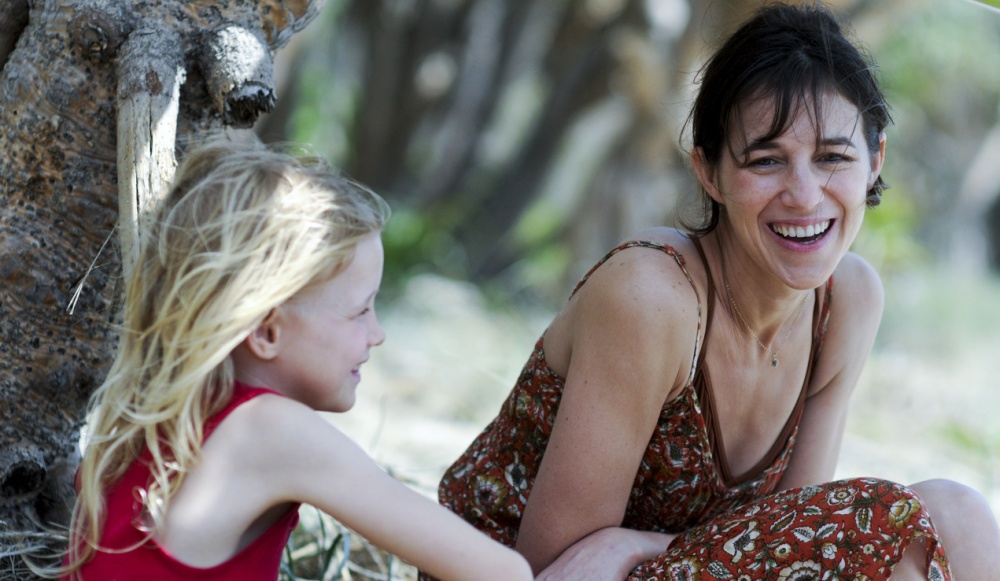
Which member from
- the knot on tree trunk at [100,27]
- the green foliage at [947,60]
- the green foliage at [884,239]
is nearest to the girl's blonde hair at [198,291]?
the knot on tree trunk at [100,27]

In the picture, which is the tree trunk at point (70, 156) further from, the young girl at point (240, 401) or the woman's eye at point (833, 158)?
the woman's eye at point (833, 158)

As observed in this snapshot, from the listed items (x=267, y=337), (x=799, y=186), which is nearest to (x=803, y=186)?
(x=799, y=186)

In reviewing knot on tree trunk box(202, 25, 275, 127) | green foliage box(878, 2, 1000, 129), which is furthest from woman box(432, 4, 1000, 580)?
green foliage box(878, 2, 1000, 129)

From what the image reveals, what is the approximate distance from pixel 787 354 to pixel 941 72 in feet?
44.9

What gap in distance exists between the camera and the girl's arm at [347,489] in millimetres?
1467

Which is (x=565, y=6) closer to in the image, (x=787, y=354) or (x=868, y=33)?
(x=868, y=33)

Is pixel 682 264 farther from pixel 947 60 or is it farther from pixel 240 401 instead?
pixel 947 60

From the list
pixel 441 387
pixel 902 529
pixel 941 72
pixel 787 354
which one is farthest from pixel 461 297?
pixel 941 72

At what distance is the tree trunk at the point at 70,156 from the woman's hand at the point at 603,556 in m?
0.94

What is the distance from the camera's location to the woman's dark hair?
6.38 feet

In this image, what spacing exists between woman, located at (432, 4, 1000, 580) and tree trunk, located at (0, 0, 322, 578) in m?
0.75

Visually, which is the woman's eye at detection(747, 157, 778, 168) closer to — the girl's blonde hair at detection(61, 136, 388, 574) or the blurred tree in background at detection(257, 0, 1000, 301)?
the girl's blonde hair at detection(61, 136, 388, 574)

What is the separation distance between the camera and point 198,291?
147 cm

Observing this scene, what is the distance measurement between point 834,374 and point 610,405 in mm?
665
